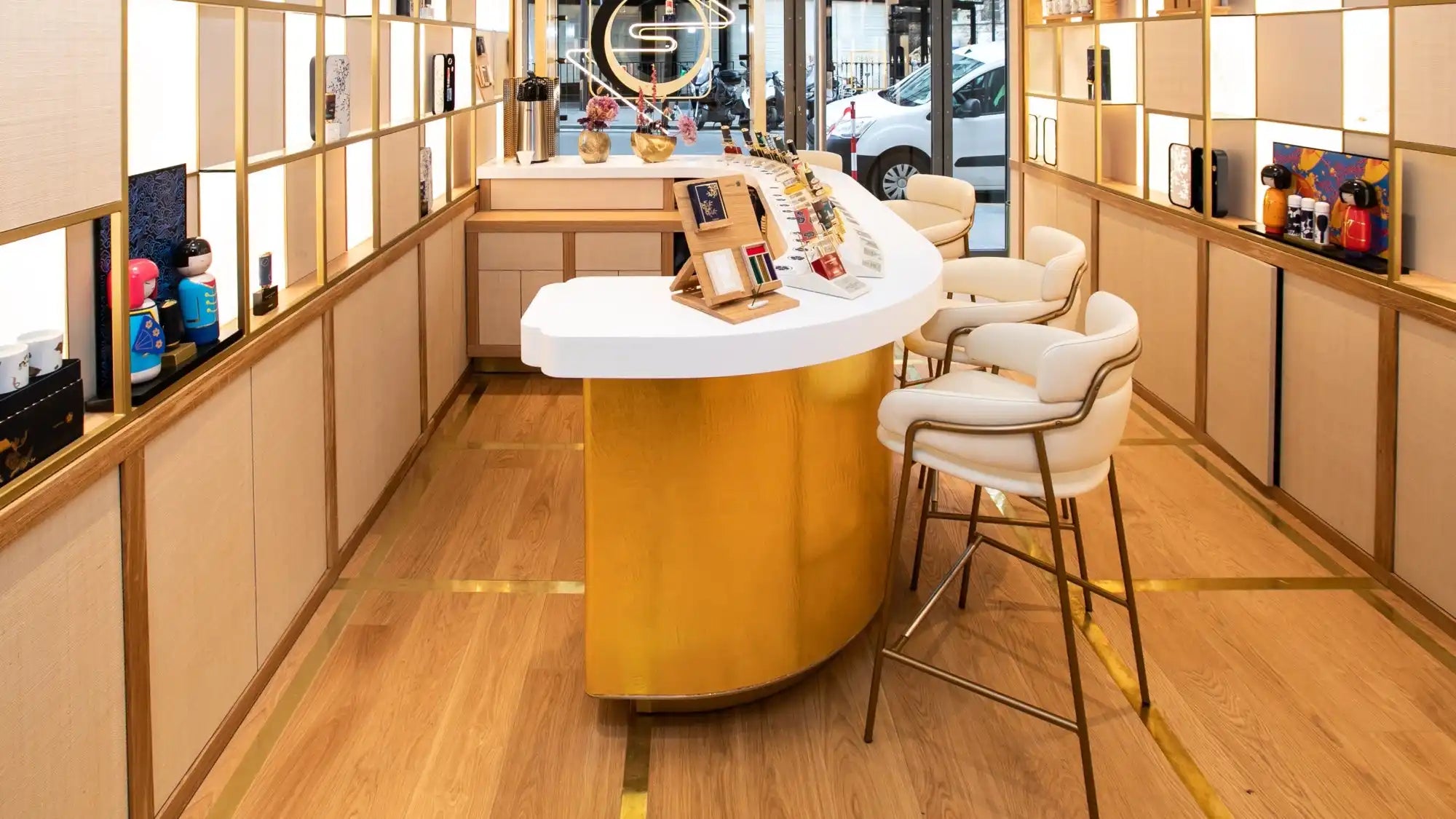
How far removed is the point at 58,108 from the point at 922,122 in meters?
7.49

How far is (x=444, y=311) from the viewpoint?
5926 mm

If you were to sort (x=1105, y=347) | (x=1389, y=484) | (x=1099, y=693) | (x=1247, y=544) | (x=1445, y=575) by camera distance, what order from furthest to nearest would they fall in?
(x=1247, y=544) < (x=1389, y=484) < (x=1445, y=575) < (x=1099, y=693) < (x=1105, y=347)

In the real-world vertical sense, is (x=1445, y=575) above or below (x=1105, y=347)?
below

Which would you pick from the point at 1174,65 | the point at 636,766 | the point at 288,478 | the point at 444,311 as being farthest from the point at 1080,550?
the point at 444,311

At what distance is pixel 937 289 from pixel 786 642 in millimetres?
1019

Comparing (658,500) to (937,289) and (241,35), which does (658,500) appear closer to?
(937,289)

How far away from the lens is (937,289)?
3.42m

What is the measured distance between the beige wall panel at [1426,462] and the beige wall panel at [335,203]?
10.4 ft

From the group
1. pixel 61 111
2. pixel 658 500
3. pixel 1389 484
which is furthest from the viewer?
pixel 1389 484

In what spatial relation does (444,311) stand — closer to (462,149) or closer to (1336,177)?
(462,149)

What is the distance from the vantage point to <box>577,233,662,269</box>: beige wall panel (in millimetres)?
6625

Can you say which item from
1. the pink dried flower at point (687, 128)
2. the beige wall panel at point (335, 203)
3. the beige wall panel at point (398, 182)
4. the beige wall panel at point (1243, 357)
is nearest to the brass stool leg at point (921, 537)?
the beige wall panel at point (1243, 357)

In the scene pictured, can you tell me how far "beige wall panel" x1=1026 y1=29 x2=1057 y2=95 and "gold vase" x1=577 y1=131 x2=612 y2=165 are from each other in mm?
2683

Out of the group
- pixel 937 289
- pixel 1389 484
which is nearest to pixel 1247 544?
pixel 1389 484
